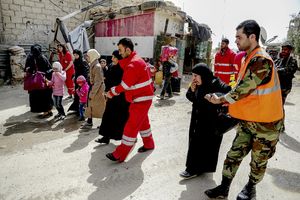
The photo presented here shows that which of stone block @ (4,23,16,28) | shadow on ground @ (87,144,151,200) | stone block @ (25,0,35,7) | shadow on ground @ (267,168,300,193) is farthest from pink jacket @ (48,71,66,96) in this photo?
stone block @ (25,0,35,7)

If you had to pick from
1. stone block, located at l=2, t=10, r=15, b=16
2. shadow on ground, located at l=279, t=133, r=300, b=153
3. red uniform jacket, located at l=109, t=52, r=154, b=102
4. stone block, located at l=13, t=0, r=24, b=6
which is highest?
stone block, located at l=13, t=0, r=24, b=6

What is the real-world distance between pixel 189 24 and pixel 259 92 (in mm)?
11970

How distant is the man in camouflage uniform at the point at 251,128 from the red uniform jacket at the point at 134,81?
124cm

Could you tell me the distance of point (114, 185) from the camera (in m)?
2.99

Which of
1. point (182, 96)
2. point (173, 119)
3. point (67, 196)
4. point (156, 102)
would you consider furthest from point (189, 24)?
point (67, 196)

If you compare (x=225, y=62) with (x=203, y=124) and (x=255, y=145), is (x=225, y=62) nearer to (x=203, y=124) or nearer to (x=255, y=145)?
(x=203, y=124)

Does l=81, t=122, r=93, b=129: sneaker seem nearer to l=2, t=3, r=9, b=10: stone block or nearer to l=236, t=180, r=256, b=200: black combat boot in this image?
l=236, t=180, r=256, b=200: black combat boot

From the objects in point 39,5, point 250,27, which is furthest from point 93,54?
point 39,5

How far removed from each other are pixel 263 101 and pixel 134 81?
66.9 inches

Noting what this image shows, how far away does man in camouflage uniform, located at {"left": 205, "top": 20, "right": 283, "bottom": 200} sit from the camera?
2189 mm

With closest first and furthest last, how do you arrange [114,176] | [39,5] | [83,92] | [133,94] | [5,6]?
[114,176] → [133,94] → [83,92] → [5,6] → [39,5]

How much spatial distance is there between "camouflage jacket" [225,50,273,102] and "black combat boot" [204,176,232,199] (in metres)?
1.00

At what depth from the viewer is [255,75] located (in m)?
2.18

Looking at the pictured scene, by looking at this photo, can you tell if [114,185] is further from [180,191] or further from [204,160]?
[204,160]
